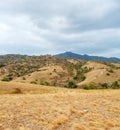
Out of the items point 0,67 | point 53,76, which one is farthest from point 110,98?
point 0,67

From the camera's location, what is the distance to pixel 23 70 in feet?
587

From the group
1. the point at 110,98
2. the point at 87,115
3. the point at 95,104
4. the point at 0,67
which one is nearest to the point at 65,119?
the point at 87,115

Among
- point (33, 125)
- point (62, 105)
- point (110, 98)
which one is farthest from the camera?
point (110, 98)

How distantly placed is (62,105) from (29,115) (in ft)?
13.8

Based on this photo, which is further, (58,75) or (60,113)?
(58,75)

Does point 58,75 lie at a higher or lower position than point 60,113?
higher

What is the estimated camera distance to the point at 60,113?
23312 millimetres

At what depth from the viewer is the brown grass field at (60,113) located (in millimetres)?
20622

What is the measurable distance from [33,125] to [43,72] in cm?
14634

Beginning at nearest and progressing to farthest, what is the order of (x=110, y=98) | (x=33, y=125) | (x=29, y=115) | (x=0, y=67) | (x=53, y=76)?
1. (x=33, y=125)
2. (x=29, y=115)
3. (x=110, y=98)
4. (x=53, y=76)
5. (x=0, y=67)

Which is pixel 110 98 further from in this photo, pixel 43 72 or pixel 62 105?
pixel 43 72

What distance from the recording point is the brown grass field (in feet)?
67.7

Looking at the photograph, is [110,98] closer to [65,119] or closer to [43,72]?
[65,119]

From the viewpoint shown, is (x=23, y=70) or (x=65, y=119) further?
(x=23, y=70)
